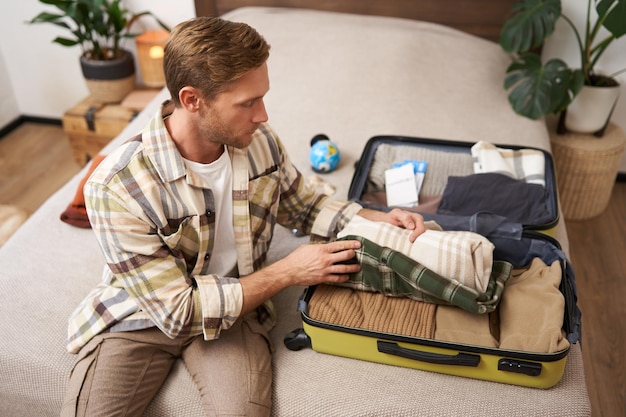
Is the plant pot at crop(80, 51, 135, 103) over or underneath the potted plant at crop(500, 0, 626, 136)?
underneath

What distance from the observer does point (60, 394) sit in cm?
135

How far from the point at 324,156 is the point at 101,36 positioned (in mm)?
1402

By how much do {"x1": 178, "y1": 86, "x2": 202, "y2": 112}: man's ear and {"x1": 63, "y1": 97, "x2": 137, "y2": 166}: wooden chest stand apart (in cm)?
160

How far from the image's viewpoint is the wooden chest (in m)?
2.73

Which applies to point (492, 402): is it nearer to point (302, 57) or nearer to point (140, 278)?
point (140, 278)

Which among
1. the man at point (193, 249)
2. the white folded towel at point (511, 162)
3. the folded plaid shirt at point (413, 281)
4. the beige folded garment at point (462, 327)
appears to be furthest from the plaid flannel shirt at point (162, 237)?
the white folded towel at point (511, 162)

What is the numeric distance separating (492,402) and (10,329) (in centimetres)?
111

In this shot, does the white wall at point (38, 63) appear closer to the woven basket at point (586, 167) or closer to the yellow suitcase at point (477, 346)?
the woven basket at point (586, 167)

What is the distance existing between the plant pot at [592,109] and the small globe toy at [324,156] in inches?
41.6

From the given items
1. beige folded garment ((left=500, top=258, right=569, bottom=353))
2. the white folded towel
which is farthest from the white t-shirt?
the white folded towel

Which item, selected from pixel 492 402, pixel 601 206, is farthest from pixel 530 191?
pixel 601 206

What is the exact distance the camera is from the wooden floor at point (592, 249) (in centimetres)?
191

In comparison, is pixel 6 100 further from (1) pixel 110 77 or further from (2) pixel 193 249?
(2) pixel 193 249

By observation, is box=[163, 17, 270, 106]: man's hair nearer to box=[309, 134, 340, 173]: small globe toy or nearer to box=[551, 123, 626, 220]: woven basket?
box=[309, 134, 340, 173]: small globe toy
